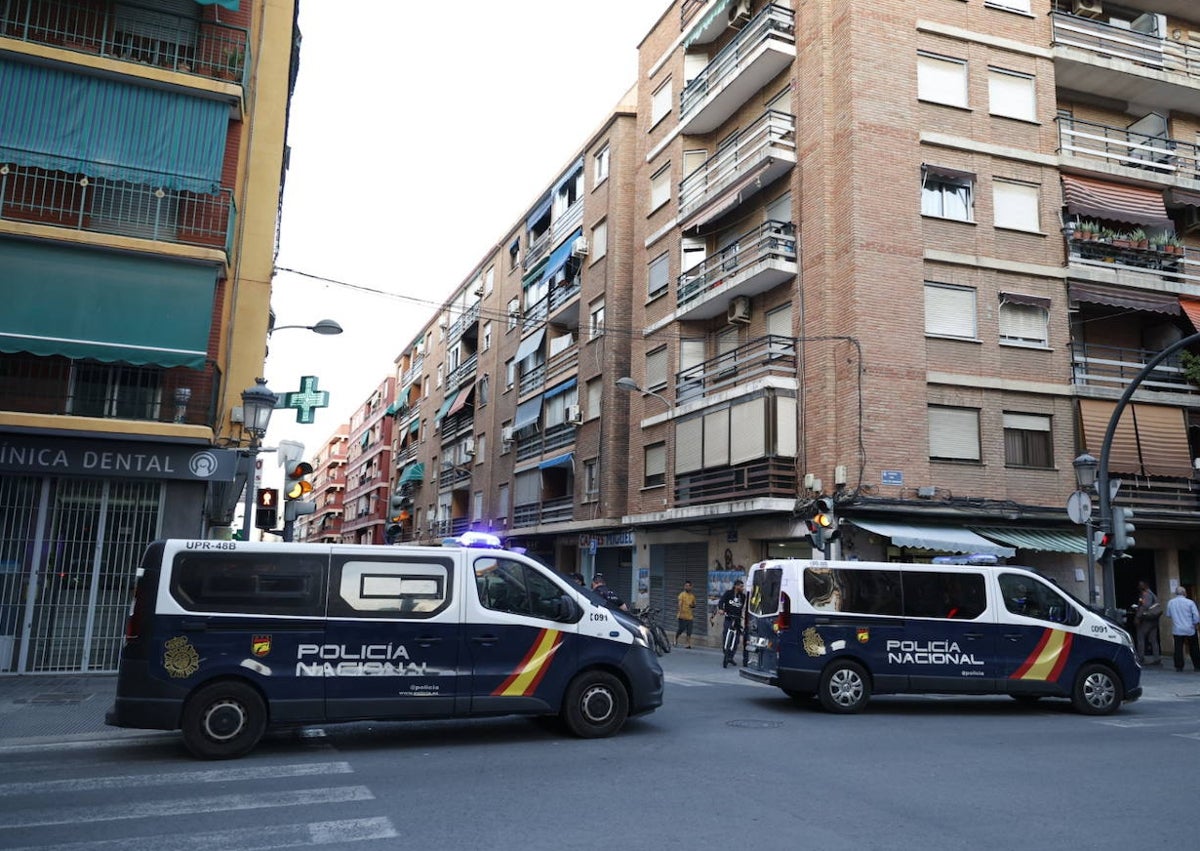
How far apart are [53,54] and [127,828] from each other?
13630 millimetres

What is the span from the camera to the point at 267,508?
13297 millimetres

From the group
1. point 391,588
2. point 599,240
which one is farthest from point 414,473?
point 391,588

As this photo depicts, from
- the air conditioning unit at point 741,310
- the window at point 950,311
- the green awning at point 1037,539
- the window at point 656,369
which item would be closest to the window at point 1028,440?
the green awning at point 1037,539

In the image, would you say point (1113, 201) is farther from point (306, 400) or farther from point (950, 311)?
point (306, 400)

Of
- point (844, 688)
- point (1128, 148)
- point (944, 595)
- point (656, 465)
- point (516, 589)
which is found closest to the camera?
point (516, 589)

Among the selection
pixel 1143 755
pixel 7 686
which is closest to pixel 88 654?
pixel 7 686

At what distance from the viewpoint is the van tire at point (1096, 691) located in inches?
460

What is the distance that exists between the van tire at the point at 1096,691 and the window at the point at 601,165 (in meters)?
23.4

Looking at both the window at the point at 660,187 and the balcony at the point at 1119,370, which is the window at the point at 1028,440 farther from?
the window at the point at 660,187

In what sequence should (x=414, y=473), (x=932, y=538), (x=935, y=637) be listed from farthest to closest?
1. (x=414, y=473)
2. (x=932, y=538)
3. (x=935, y=637)

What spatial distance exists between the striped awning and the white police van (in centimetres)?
1825

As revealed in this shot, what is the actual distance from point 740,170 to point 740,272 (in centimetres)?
281

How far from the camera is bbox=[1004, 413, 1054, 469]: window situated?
21.1m

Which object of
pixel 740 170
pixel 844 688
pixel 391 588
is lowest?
pixel 844 688
